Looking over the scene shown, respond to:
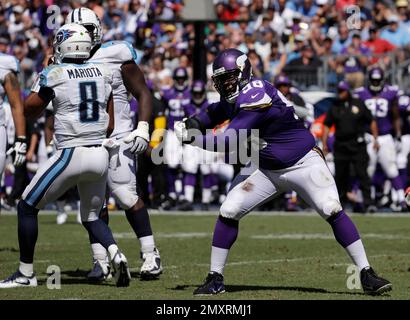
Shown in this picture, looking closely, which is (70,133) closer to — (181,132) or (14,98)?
(181,132)

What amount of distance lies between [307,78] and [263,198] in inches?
379

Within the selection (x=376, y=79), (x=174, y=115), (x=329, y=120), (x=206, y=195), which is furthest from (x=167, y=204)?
(x=376, y=79)

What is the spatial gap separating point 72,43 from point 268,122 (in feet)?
4.65

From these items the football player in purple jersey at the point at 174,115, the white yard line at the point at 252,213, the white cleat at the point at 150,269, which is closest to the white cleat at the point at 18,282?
the white cleat at the point at 150,269

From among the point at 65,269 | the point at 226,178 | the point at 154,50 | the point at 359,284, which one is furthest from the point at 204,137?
the point at 154,50

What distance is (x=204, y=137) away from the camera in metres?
7.11

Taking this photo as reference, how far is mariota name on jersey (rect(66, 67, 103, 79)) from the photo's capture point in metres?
7.38

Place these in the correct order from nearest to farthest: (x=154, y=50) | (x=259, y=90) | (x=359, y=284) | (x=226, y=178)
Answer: (x=259, y=90) → (x=359, y=284) → (x=226, y=178) → (x=154, y=50)

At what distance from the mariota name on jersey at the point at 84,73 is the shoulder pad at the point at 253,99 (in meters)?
1.02

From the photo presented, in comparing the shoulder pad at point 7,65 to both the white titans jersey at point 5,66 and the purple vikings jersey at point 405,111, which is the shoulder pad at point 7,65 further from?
the purple vikings jersey at point 405,111

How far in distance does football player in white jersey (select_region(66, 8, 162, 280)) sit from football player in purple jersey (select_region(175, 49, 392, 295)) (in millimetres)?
910

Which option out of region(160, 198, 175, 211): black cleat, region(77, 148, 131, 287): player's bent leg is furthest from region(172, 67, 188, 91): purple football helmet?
A: region(77, 148, 131, 287): player's bent leg
